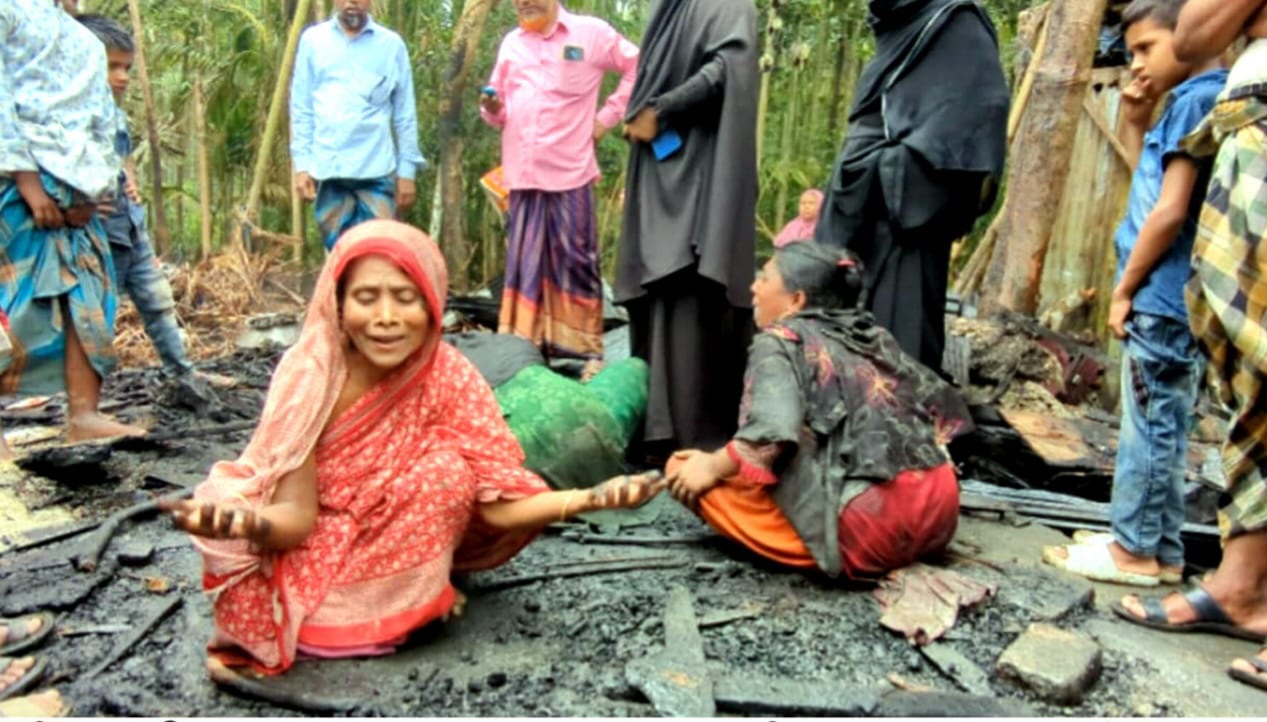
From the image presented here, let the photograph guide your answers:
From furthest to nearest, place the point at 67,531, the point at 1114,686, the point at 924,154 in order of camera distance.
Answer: the point at 924,154 < the point at 67,531 < the point at 1114,686

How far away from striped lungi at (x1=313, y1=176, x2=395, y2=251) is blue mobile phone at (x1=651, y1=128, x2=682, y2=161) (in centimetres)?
228

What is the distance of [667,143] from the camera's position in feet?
14.3

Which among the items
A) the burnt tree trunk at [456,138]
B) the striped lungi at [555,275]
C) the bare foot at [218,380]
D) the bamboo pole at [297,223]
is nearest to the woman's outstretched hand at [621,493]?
the striped lungi at [555,275]

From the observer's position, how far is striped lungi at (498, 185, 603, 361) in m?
5.11

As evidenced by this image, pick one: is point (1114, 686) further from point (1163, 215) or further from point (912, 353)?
point (912, 353)

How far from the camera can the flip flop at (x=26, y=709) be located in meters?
2.27

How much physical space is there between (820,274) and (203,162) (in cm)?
786

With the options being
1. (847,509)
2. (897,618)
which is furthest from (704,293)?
(897,618)

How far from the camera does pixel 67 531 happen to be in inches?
139

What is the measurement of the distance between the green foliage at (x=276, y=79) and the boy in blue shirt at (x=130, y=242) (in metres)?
3.95

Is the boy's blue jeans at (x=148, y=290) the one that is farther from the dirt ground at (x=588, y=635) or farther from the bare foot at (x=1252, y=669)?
the bare foot at (x=1252, y=669)

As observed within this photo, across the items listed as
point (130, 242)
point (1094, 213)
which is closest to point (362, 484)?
point (130, 242)

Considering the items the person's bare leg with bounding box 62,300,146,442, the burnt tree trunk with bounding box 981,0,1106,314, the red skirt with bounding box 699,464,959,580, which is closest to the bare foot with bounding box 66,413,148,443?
the person's bare leg with bounding box 62,300,146,442

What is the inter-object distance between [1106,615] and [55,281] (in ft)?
13.9
